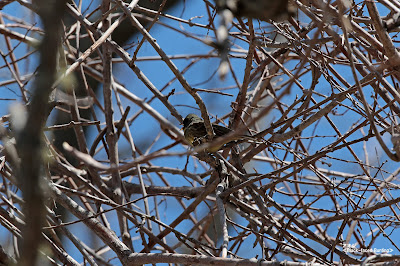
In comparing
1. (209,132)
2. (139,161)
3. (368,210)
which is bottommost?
(139,161)

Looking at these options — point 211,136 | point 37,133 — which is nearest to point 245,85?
point 211,136

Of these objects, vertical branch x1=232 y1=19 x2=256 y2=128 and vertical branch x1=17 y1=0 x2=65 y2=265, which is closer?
vertical branch x1=17 y1=0 x2=65 y2=265

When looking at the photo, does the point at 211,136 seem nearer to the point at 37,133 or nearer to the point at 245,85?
the point at 245,85

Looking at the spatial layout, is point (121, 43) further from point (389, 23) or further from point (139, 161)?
point (139, 161)

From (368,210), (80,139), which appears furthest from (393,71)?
(80,139)

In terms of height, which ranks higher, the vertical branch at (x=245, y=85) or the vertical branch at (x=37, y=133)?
the vertical branch at (x=245, y=85)

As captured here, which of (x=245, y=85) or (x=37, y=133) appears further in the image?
(x=245, y=85)

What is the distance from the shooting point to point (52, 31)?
78 cm

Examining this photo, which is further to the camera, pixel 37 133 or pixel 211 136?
pixel 211 136

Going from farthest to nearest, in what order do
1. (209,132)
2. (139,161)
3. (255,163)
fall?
(255,163), (209,132), (139,161)

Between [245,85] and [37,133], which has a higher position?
[245,85]

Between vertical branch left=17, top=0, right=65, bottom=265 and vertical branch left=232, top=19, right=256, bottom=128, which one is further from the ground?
vertical branch left=232, top=19, right=256, bottom=128

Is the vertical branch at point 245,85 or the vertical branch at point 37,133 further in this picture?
the vertical branch at point 245,85

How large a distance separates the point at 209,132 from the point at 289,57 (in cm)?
143
